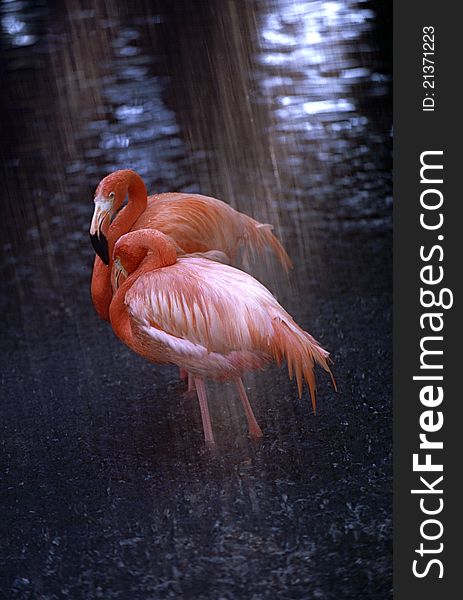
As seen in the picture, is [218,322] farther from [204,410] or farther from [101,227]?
[101,227]

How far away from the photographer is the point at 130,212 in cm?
217

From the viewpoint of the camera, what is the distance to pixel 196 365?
1.79m

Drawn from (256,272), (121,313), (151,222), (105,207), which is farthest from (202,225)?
(256,272)

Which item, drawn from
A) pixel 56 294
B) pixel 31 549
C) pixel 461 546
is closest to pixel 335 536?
pixel 461 546

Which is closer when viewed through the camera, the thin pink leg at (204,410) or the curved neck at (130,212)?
the thin pink leg at (204,410)

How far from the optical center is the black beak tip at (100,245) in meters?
2.03

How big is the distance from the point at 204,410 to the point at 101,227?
552 millimetres

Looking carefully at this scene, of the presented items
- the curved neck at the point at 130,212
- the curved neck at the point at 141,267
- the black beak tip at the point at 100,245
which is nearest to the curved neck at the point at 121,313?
the curved neck at the point at 141,267

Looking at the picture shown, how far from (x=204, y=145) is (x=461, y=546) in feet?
8.94

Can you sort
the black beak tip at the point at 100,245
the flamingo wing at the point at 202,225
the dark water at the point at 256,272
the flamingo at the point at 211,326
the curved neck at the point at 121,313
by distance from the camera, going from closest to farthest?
the dark water at the point at 256,272 < the flamingo at the point at 211,326 < the curved neck at the point at 121,313 < the black beak tip at the point at 100,245 < the flamingo wing at the point at 202,225

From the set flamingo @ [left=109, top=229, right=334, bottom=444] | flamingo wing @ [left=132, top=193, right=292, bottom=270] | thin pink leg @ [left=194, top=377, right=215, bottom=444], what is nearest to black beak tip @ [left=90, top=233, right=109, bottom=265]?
flamingo wing @ [left=132, top=193, right=292, bottom=270]

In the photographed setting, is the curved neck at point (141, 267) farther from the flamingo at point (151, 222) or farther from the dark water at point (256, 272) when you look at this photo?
the dark water at point (256, 272)

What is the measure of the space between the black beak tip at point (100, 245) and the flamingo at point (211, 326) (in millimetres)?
233

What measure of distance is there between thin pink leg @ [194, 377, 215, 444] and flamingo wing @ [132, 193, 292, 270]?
0.43 m
